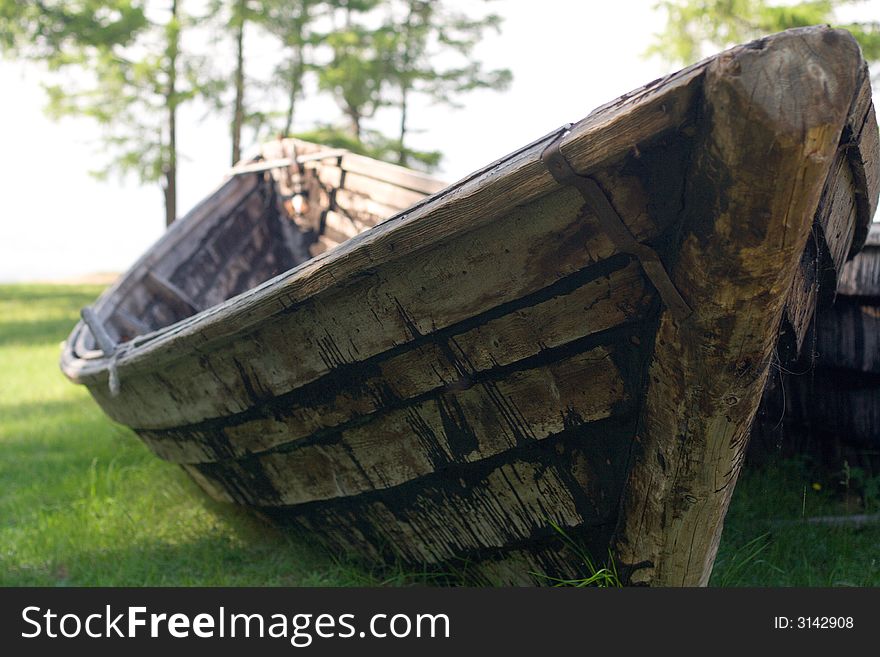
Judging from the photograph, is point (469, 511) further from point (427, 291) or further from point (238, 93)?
point (238, 93)

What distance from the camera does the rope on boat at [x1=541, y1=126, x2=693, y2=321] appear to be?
1.43 m

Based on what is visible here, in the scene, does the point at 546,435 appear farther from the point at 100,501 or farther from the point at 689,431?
the point at 100,501

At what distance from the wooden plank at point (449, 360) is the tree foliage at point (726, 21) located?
34.7ft

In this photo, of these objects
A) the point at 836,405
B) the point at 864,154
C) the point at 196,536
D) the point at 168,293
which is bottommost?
the point at 196,536

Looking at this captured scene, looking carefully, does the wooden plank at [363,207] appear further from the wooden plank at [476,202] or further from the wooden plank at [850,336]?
the wooden plank at [476,202]

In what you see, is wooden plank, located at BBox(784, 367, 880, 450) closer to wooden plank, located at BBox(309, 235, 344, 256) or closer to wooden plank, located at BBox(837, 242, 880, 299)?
wooden plank, located at BBox(837, 242, 880, 299)

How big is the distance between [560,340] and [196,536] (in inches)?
77.2

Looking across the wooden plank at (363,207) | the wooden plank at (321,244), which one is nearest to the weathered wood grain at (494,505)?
the wooden plank at (363,207)

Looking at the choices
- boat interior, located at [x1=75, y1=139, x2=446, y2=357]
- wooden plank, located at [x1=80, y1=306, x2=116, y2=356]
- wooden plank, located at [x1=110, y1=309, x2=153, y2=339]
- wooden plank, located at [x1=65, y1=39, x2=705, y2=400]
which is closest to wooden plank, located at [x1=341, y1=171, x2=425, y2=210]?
boat interior, located at [x1=75, y1=139, x2=446, y2=357]

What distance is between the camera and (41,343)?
909cm

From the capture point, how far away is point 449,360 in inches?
71.5

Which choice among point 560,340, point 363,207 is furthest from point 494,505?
point 363,207

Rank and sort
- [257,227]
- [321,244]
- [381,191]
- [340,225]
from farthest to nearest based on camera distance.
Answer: [257,227], [321,244], [340,225], [381,191]

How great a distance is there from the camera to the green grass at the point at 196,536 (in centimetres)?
260
